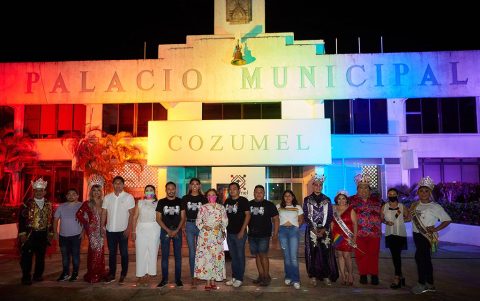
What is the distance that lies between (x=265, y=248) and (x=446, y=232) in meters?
10.0

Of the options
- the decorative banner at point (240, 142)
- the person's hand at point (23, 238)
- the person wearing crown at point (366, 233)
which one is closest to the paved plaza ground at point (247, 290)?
the person wearing crown at point (366, 233)

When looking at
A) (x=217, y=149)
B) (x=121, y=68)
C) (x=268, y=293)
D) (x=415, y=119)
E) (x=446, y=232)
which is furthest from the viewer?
(x=415, y=119)

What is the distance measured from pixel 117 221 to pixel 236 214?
2299 mm

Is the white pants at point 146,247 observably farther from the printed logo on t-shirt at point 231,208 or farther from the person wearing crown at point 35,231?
the person wearing crown at point 35,231

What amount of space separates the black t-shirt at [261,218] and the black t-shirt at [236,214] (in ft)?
0.51

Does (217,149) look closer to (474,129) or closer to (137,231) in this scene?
(137,231)

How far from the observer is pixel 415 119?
20500 mm

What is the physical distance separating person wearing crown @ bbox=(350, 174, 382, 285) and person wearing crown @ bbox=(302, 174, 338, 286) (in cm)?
53

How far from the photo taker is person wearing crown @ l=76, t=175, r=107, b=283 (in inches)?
306

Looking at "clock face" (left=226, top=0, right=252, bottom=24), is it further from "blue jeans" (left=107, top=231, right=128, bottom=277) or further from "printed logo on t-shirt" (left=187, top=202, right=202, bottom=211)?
"blue jeans" (left=107, top=231, right=128, bottom=277)

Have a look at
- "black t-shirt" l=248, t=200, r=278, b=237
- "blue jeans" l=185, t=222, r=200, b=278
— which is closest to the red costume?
"black t-shirt" l=248, t=200, r=278, b=237

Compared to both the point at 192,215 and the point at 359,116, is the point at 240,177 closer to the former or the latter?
the point at 359,116

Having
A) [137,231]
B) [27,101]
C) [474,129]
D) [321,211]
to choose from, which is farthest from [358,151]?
[27,101]

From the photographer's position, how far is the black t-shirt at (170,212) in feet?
24.8
